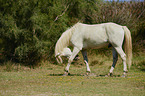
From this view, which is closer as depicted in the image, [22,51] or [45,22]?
[22,51]

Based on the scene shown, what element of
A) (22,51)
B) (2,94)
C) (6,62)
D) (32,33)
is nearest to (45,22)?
(32,33)

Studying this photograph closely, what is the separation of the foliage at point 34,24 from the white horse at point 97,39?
2.94 m

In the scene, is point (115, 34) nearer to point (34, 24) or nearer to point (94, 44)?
point (94, 44)

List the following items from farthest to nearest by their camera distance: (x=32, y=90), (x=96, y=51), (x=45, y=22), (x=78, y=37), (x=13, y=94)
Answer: (x=96, y=51)
(x=45, y=22)
(x=78, y=37)
(x=32, y=90)
(x=13, y=94)

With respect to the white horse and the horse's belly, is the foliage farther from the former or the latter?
the horse's belly

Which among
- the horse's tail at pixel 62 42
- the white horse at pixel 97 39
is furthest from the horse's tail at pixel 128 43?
the horse's tail at pixel 62 42

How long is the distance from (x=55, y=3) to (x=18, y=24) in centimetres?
260

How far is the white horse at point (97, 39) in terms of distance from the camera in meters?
9.68

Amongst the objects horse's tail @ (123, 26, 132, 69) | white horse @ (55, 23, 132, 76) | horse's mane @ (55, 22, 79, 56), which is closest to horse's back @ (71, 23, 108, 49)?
white horse @ (55, 23, 132, 76)

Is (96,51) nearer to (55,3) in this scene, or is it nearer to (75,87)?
(55,3)

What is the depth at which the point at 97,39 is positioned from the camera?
9977mm

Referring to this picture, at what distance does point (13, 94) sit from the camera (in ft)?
Answer: 20.4

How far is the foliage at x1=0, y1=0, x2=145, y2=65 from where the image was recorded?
12.7 metres

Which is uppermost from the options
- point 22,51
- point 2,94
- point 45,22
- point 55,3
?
point 55,3
